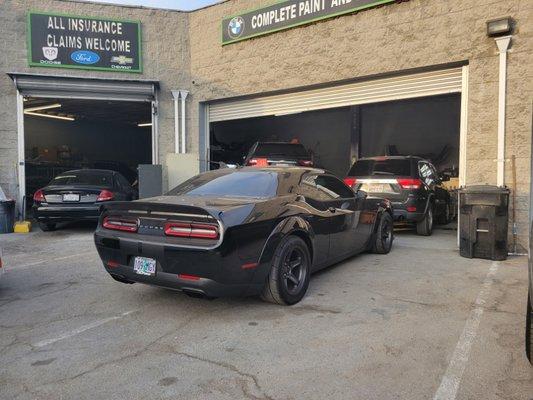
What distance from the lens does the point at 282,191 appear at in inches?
195

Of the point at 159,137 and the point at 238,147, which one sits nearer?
the point at 159,137

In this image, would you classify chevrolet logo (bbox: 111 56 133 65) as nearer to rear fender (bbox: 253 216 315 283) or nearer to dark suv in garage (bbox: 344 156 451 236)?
dark suv in garage (bbox: 344 156 451 236)

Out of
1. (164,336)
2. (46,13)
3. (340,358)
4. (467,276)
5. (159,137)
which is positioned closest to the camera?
(340,358)

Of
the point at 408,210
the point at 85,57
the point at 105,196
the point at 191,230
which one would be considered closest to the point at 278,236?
the point at 191,230

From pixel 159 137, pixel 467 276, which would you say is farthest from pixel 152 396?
pixel 159 137

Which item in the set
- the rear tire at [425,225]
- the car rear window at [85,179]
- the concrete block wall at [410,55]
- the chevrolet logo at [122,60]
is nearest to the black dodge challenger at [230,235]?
the concrete block wall at [410,55]

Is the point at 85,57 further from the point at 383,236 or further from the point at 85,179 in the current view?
the point at 383,236

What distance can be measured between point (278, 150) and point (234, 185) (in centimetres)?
706

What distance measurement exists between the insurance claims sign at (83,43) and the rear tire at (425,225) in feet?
27.1

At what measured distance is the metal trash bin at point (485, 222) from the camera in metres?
6.98

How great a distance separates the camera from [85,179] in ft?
33.8

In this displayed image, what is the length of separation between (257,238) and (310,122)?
16756 millimetres

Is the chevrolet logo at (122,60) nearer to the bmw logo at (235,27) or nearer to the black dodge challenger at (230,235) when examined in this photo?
the bmw logo at (235,27)

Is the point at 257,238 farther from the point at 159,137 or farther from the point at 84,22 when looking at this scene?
the point at 84,22
